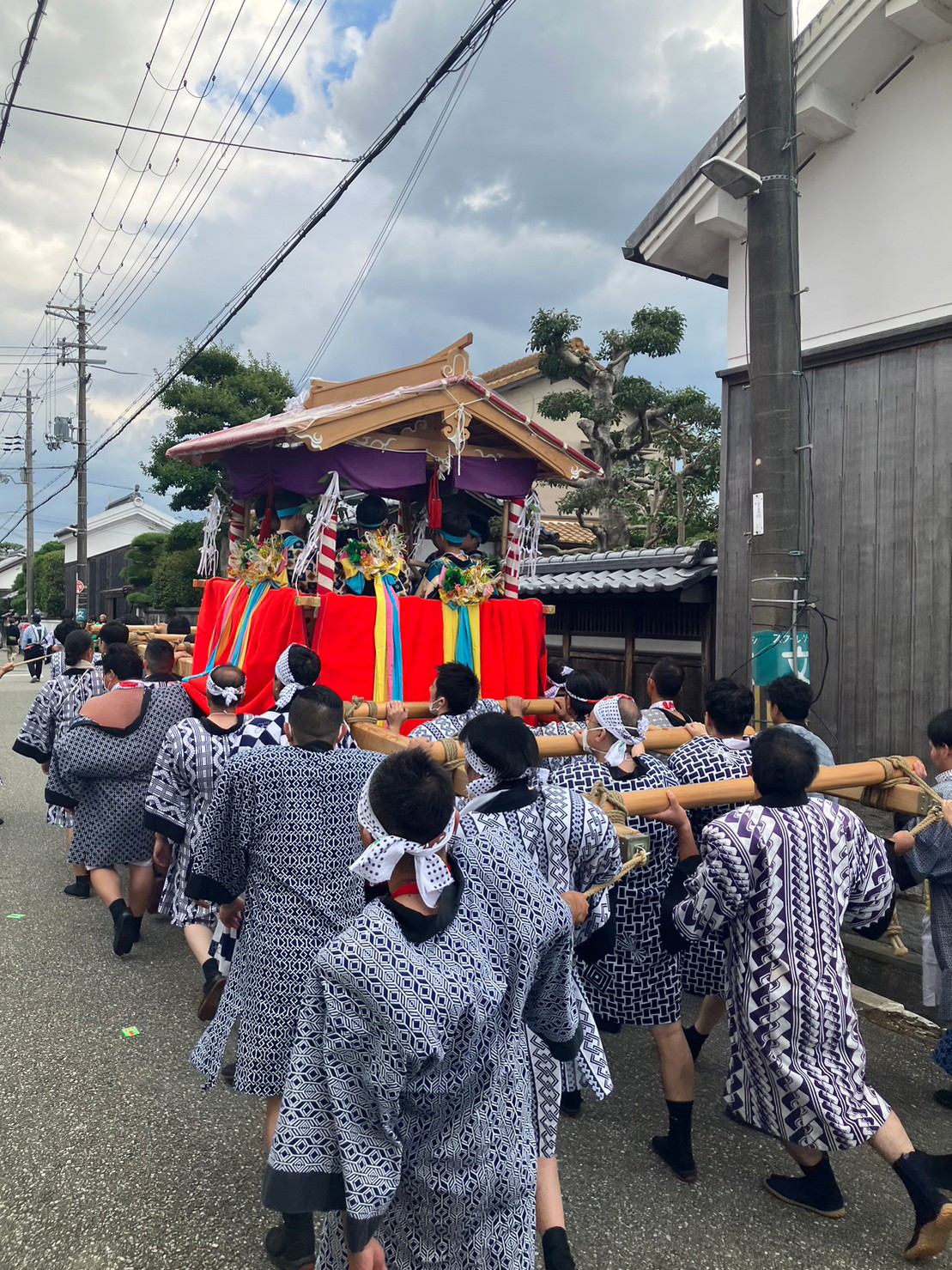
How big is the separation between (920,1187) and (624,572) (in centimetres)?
600

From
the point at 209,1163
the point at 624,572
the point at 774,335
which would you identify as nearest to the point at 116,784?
the point at 209,1163

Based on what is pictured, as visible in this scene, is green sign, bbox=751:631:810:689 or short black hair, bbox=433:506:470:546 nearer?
green sign, bbox=751:631:810:689

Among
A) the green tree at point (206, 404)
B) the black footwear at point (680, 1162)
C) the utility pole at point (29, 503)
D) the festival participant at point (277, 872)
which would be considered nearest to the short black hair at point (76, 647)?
the festival participant at point (277, 872)

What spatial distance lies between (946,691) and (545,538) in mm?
9239

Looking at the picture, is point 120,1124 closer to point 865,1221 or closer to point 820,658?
point 865,1221

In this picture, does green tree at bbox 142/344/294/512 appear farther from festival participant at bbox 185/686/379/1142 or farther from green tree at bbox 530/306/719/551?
festival participant at bbox 185/686/379/1142

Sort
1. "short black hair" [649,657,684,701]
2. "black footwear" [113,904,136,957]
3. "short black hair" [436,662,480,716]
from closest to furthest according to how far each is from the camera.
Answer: "short black hair" [436,662,480,716]
"short black hair" [649,657,684,701]
"black footwear" [113,904,136,957]

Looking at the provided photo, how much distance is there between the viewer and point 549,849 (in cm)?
249

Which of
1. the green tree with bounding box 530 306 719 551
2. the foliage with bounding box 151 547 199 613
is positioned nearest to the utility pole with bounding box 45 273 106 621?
the foliage with bounding box 151 547 199 613

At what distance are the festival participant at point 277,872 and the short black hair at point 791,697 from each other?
205 cm

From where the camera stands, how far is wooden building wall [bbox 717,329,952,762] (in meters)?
5.83

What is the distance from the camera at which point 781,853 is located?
2.68m

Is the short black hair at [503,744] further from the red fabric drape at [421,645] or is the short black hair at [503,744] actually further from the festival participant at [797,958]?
the red fabric drape at [421,645]

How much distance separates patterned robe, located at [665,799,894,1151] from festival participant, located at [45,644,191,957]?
351 centimetres
